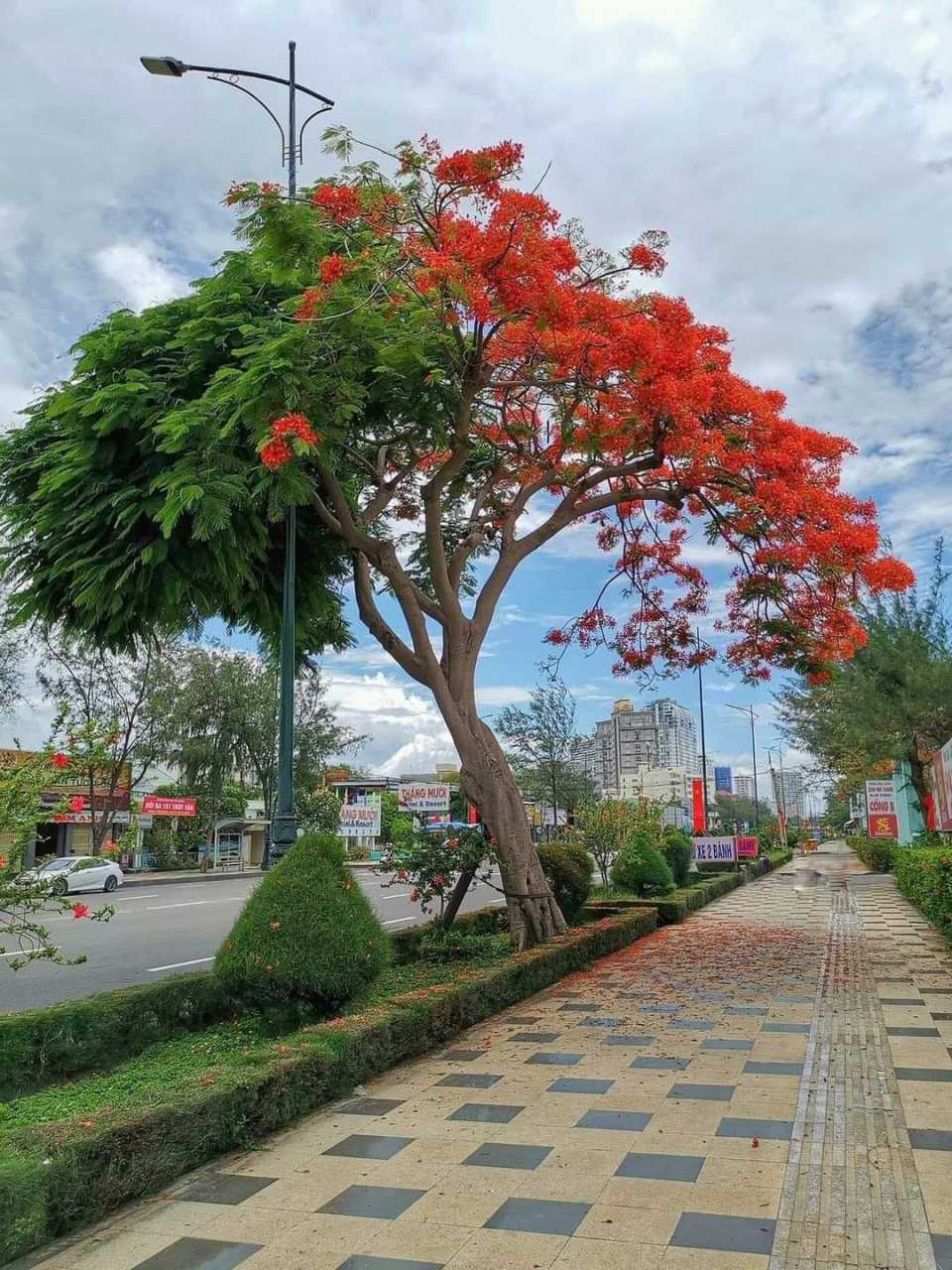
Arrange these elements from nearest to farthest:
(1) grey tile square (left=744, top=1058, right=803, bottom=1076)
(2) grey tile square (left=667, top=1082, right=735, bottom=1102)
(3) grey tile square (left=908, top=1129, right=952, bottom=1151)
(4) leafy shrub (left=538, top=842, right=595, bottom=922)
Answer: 1. (3) grey tile square (left=908, top=1129, right=952, bottom=1151)
2. (2) grey tile square (left=667, top=1082, right=735, bottom=1102)
3. (1) grey tile square (left=744, top=1058, right=803, bottom=1076)
4. (4) leafy shrub (left=538, top=842, right=595, bottom=922)

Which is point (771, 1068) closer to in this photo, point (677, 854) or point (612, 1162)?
point (612, 1162)

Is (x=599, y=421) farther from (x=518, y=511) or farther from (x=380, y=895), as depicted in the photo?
(x=380, y=895)

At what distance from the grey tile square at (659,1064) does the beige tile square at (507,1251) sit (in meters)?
2.68

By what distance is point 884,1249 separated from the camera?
3.28 meters

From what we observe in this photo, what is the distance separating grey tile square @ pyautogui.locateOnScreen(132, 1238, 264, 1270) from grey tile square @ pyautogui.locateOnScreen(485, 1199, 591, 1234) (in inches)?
35.3

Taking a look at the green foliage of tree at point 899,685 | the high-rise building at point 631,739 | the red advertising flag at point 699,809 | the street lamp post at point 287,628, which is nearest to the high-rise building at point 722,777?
the high-rise building at point 631,739

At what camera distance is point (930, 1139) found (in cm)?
442

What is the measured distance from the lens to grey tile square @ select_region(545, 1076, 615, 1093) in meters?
5.57

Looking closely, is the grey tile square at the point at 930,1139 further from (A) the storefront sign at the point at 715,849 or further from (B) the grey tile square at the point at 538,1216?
(A) the storefront sign at the point at 715,849

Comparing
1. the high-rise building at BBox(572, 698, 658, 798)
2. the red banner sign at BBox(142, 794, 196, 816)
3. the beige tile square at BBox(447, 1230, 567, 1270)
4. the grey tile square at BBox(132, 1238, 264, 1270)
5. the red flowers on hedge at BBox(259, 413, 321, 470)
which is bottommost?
the grey tile square at BBox(132, 1238, 264, 1270)

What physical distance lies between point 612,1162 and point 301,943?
2784 millimetres

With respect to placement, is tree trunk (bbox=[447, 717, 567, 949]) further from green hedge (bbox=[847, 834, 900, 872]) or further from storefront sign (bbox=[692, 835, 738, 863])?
green hedge (bbox=[847, 834, 900, 872])

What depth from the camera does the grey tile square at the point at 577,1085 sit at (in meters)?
5.57

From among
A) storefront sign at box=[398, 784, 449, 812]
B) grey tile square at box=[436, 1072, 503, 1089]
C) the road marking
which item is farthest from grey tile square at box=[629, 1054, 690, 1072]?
storefront sign at box=[398, 784, 449, 812]
